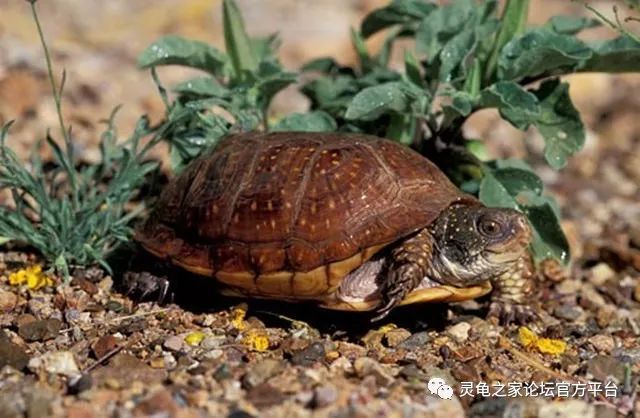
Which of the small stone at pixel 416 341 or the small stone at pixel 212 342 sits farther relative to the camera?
the small stone at pixel 416 341

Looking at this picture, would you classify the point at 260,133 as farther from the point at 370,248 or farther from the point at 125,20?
the point at 125,20

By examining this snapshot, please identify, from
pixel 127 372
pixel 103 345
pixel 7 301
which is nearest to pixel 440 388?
pixel 127 372

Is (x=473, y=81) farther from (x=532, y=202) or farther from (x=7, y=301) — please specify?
(x=7, y=301)

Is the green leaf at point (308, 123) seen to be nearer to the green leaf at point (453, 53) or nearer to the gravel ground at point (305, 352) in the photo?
the green leaf at point (453, 53)

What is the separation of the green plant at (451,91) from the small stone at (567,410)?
0.99 meters

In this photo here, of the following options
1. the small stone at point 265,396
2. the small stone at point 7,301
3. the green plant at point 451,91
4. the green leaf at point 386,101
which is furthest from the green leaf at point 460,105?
the small stone at point 7,301

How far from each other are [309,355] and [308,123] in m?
1.09

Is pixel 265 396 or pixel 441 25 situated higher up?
pixel 441 25

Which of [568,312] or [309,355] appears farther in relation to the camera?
[568,312]

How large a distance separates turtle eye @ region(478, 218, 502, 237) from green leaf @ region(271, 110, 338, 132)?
0.82 m

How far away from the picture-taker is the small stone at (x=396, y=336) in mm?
3122

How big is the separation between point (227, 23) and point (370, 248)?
131 cm

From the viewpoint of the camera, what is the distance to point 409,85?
11.7 ft

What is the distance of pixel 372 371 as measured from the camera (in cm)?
276
